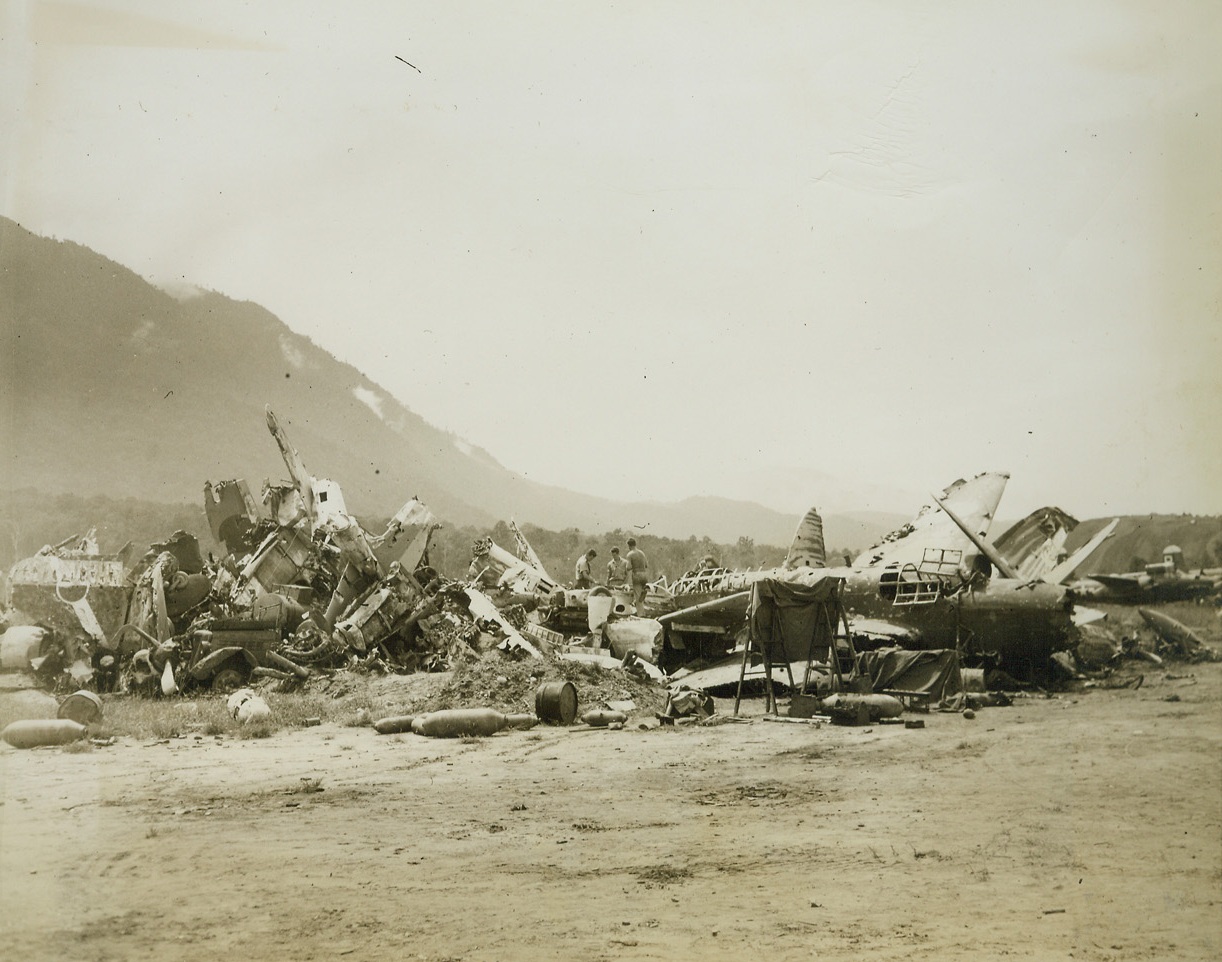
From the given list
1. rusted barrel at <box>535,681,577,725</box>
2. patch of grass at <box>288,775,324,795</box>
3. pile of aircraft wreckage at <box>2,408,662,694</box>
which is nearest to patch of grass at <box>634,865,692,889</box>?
rusted barrel at <box>535,681,577,725</box>

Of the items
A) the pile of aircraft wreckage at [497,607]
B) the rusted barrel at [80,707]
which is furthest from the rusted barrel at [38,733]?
the pile of aircraft wreckage at [497,607]

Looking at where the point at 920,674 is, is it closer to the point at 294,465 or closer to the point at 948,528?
the point at 948,528

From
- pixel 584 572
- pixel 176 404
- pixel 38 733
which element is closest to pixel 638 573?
pixel 584 572

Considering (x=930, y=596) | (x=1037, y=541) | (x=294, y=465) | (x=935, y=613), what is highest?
(x=294, y=465)

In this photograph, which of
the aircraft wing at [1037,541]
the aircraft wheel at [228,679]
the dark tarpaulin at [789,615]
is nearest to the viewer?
the aircraft wheel at [228,679]

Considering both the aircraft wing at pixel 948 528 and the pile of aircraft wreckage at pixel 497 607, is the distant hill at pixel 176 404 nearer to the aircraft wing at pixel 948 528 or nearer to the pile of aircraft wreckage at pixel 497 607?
the pile of aircraft wreckage at pixel 497 607
